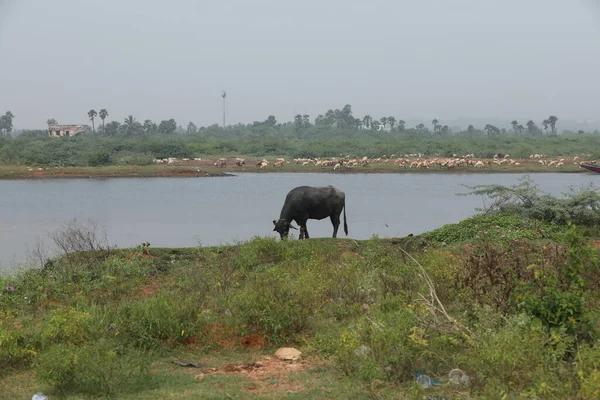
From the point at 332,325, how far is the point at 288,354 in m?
0.90

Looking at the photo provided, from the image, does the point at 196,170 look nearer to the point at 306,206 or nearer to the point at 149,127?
the point at 306,206

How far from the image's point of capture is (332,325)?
7789 mm

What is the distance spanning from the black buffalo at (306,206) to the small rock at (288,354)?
26.0 feet

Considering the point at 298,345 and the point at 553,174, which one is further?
the point at 553,174

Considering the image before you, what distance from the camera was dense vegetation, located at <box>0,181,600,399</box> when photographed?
18.6ft

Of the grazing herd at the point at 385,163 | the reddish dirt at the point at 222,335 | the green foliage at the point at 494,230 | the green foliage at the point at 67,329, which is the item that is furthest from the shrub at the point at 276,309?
the grazing herd at the point at 385,163

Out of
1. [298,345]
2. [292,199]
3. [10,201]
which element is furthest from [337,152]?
[298,345]

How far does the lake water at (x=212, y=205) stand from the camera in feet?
62.6

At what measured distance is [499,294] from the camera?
7.14 m

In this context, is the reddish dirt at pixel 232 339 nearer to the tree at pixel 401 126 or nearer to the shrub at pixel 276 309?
the shrub at pixel 276 309

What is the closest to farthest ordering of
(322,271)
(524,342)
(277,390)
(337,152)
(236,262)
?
1. (524,342)
2. (277,390)
3. (322,271)
4. (236,262)
5. (337,152)

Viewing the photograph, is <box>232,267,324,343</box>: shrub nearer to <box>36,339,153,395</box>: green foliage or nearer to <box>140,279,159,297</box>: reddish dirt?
<box>36,339,153,395</box>: green foliage

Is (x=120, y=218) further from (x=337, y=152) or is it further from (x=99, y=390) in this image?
(x=337, y=152)

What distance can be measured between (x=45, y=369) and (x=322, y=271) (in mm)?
5161
